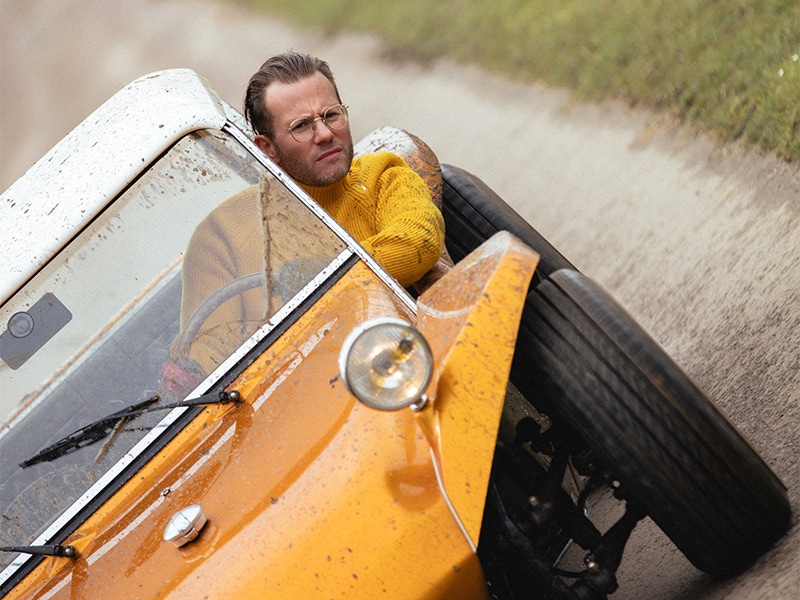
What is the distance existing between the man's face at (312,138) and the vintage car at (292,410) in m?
0.34

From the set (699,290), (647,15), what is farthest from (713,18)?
(699,290)

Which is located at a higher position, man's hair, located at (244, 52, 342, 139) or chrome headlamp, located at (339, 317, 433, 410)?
man's hair, located at (244, 52, 342, 139)

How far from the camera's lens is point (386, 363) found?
8.42ft

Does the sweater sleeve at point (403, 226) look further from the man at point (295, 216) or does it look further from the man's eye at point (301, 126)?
the man's eye at point (301, 126)

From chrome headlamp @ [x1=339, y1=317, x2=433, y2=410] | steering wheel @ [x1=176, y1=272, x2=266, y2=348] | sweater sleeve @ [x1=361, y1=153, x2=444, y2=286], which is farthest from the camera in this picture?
sweater sleeve @ [x1=361, y1=153, x2=444, y2=286]

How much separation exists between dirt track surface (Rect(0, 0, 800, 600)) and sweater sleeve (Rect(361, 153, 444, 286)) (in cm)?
123

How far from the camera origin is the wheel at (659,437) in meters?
2.74

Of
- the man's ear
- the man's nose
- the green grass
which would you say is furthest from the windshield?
the green grass

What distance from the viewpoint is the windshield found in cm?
302

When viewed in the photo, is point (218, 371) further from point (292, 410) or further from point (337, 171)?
point (337, 171)

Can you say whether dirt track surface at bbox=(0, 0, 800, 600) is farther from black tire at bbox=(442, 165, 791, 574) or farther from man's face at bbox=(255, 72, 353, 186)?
man's face at bbox=(255, 72, 353, 186)

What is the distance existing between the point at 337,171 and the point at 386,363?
4.29 feet

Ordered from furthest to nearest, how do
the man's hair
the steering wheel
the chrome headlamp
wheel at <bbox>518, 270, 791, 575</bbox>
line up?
the man's hair → the steering wheel → wheel at <bbox>518, 270, 791, 575</bbox> → the chrome headlamp

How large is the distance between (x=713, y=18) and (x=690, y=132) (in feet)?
3.71
